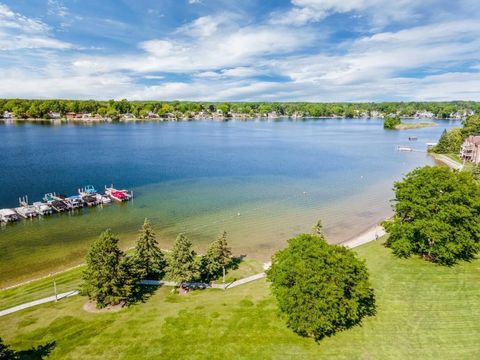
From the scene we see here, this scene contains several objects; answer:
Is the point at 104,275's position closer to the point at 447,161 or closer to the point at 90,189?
the point at 90,189

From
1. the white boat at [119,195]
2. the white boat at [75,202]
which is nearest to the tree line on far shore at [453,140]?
the white boat at [119,195]

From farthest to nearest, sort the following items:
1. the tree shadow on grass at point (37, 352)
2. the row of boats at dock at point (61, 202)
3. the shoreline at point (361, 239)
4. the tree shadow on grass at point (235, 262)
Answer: the row of boats at dock at point (61, 202) → the tree shadow on grass at point (235, 262) → the shoreline at point (361, 239) → the tree shadow on grass at point (37, 352)

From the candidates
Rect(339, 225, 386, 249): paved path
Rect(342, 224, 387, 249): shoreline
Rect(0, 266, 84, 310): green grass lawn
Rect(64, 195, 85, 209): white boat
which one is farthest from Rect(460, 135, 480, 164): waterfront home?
Rect(0, 266, 84, 310): green grass lawn

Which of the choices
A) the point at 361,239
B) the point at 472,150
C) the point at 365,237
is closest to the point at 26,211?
the point at 361,239

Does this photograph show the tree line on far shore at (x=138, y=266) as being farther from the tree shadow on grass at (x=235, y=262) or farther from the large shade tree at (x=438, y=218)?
the large shade tree at (x=438, y=218)

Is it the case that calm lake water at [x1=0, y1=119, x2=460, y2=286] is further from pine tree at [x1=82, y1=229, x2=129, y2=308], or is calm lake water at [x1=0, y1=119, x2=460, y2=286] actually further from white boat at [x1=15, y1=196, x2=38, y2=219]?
pine tree at [x1=82, y1=229, x2=129, y2=308]

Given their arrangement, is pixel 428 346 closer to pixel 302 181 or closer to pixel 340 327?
pixel 340 327

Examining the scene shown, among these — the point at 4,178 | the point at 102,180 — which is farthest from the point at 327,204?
the point at 4,178
